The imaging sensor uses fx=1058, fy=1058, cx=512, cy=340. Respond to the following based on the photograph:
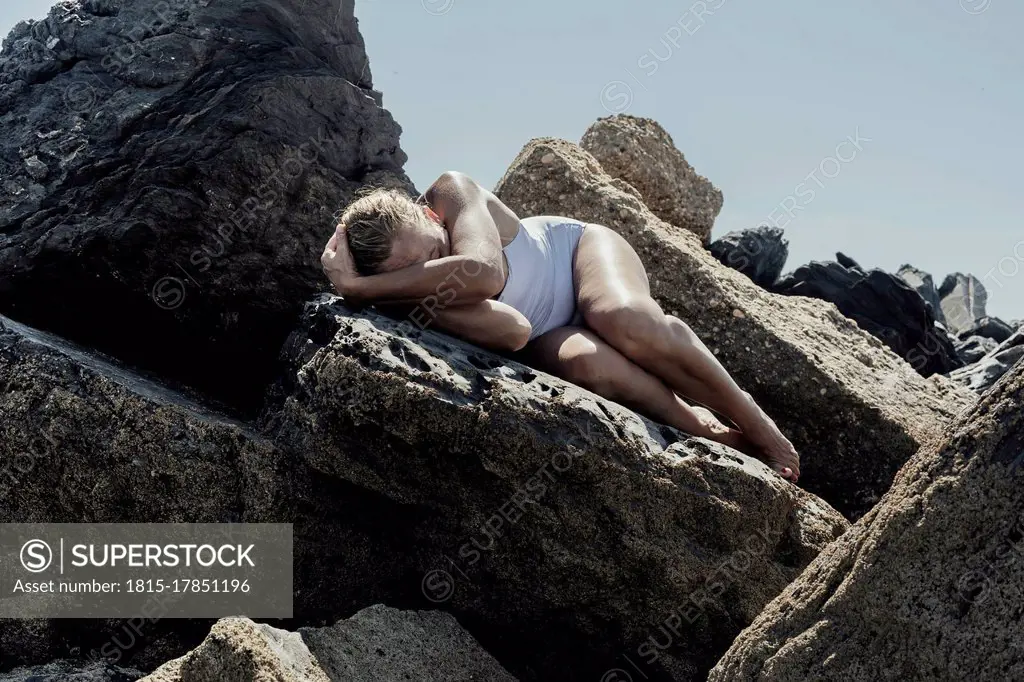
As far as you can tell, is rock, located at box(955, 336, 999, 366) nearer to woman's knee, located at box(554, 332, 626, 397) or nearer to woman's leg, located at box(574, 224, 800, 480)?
woman's leg, located at box(574, 224, 800, 480)

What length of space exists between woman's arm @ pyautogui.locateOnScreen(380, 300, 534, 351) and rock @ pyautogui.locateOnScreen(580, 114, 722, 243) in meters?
3.00

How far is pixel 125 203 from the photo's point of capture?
5094 millimetres

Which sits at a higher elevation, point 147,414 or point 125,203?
point 125,203

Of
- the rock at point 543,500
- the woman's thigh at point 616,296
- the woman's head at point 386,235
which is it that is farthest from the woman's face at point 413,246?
the woman's thigh at point 616,296

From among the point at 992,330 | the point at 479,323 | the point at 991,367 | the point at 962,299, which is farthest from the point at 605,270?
the point at 962,299

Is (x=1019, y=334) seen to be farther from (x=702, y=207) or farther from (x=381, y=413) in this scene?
(x=381, y=413)

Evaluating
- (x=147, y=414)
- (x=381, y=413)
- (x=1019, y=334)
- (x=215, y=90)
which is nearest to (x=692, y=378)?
(x=381, y=413)

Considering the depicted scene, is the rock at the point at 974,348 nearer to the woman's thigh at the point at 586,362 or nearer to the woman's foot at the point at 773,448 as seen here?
the woman's foot at the point at 773,448

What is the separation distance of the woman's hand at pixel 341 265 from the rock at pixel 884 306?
4336mm

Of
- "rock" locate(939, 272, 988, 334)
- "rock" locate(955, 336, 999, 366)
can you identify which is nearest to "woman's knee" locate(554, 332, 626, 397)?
"rock" locate(955, 336, 999, 366)

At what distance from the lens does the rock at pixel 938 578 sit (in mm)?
2742

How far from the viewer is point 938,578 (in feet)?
9.25

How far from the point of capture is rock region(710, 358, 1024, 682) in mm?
2742

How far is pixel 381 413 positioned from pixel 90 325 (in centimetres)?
199
